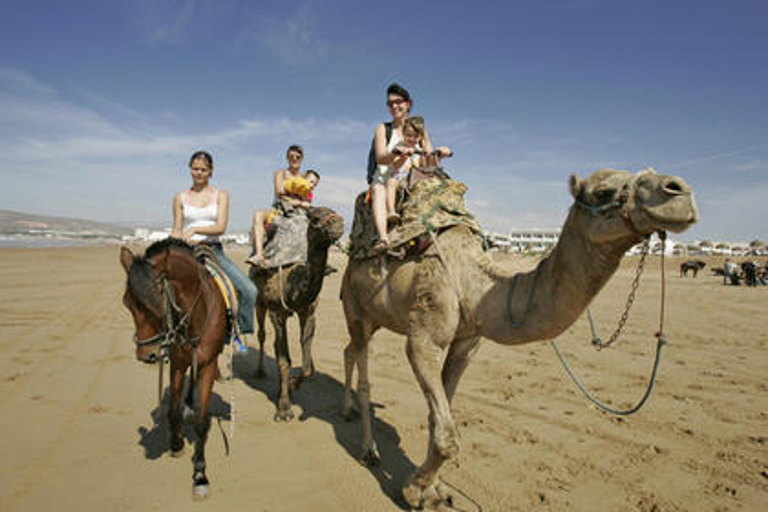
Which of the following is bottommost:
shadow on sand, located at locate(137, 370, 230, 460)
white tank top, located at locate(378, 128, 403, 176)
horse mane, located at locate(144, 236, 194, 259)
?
shadow on sand, located at locate(137, 370, 230, 460)

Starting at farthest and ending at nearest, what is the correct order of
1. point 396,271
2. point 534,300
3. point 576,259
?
point 396,271 < point 534,300 < point 576,259

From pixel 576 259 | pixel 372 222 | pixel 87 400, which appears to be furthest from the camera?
pixel 87 400

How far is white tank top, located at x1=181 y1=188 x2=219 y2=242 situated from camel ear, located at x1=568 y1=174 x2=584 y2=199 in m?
3.65

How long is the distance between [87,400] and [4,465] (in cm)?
185

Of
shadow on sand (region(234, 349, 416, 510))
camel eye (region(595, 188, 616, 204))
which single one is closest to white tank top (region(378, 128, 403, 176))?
camel eye (region(595, 188, 616, 204))

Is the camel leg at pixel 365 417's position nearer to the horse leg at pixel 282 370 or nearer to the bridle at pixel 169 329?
the horse leg at pixel 282 370

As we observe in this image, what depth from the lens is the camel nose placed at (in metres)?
2.32

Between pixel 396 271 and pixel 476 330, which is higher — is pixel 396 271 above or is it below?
above

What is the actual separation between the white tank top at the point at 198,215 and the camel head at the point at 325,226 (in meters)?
1.08

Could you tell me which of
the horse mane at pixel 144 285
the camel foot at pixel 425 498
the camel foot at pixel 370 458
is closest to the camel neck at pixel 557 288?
the camel foot at pixel 425 498

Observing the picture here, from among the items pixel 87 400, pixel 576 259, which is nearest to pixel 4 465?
pixel 87 400

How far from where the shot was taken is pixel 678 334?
1091 cm

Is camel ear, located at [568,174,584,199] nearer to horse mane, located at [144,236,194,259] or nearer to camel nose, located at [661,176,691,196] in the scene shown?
camel nose, located at [661,176,691,196]

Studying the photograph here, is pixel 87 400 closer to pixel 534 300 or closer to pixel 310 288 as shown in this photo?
pixel 310 288
